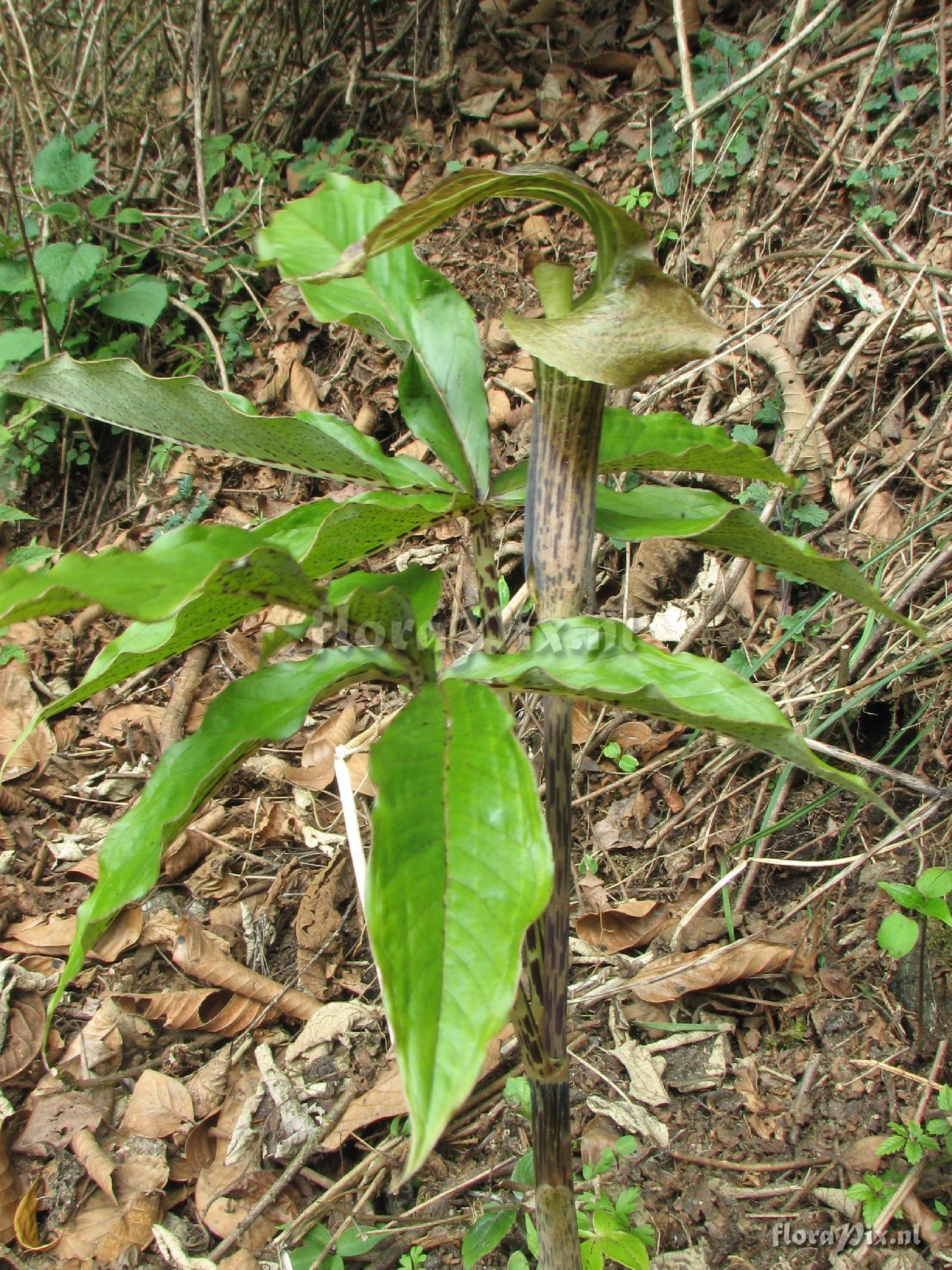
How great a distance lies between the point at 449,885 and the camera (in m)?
→ 0.63

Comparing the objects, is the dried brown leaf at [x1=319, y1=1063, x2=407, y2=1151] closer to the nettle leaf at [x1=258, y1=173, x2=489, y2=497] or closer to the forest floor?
the forest floor

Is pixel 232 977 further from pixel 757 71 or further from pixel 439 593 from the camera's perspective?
pixel 757 71

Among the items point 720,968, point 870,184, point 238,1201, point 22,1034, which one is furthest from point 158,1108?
point 870,184

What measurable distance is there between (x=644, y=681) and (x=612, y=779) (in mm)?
1352

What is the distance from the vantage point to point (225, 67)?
3.59 metres

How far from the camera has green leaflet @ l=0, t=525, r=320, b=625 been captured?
1.88 ft

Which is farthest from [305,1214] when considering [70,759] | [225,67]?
[225,67]

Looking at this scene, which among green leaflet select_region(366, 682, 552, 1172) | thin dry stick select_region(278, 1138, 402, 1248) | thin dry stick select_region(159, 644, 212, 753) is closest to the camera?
green leaflet select_region(366, 682, 552, 1172)

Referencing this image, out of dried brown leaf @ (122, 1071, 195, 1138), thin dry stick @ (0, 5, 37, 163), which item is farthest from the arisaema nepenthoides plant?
thin dry stick @ (0, 5, 37, 163)

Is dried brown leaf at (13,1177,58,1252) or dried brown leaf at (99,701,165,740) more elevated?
dried brown leaf at (99,701,165,740)

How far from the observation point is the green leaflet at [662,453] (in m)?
0.88

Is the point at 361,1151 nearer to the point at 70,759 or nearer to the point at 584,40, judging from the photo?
the point at 70,759

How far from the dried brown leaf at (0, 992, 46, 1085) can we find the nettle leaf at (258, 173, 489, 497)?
4.66 feet

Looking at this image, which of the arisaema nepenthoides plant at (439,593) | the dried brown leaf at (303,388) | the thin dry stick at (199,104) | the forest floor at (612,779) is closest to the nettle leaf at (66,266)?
the forest floor at (612,779)
